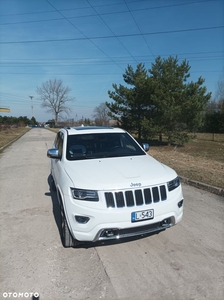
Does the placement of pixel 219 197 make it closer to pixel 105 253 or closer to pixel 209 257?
pixel 209 257

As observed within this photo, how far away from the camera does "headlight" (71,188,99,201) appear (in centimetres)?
284

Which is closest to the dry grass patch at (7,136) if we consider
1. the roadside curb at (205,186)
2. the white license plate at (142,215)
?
the roadside curb at (205,186)

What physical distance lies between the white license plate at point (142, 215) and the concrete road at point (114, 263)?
0.57m

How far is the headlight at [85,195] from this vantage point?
2836 millimetres

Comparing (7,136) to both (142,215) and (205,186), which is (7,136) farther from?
(142,215)

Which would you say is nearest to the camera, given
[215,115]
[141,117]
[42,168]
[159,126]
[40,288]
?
[40,288]

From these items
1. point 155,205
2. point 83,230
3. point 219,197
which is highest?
point 155,205

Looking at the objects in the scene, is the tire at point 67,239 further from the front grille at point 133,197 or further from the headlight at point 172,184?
the headlight at point 172,184

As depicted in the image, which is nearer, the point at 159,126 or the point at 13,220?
the point at 13,220

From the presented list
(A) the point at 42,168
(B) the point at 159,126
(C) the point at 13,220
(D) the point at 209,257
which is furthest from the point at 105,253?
(B) the point at 159,126

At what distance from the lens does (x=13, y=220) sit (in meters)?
4.14

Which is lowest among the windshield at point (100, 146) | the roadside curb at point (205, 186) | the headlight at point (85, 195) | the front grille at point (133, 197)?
the roadside curb at point (205, 186)

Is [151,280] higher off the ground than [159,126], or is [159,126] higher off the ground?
[159,126]

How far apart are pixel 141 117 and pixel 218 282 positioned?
15085 mm
